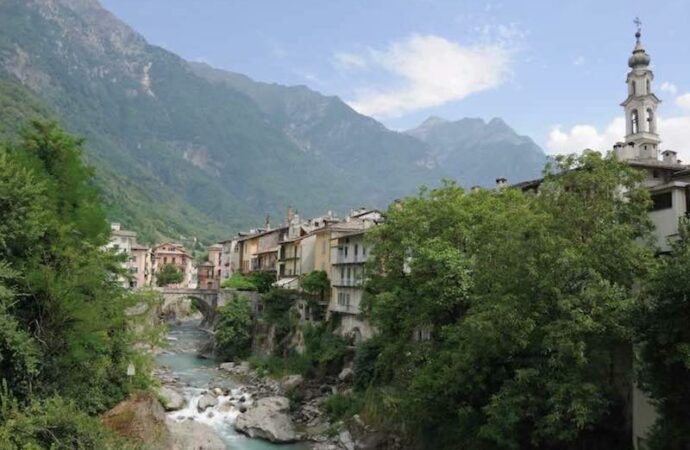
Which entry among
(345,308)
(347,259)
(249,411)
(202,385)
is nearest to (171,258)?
(202,385)

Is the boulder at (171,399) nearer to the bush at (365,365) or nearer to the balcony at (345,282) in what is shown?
the bush at (365,365)

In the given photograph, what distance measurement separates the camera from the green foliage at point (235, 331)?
215 ft

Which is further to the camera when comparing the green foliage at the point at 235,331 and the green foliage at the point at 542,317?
the green foliage at the point at 235,331

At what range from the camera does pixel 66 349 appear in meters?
24.9

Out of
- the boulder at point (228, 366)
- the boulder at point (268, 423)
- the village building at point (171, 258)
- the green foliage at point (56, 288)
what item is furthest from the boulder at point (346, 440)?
the village building at point (171, 258)

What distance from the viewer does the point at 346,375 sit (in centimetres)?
4569

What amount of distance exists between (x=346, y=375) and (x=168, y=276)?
315ft

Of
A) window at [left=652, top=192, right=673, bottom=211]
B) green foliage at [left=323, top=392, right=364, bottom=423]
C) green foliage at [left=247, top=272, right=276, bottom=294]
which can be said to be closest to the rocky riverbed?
green foliage at [left=323, top=392, right=364, bottom=423]

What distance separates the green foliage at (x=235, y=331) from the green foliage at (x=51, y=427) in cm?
4365

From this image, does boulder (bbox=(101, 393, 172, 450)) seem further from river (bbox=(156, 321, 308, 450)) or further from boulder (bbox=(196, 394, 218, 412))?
boulder (bbox=(196, 394, 218, 412))

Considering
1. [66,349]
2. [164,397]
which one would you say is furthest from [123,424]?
[164,397]

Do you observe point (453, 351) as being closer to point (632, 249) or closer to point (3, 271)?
point (632, 249)

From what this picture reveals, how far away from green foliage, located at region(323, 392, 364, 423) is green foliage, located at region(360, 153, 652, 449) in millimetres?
9301

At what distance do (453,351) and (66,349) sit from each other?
1620 centimetres
